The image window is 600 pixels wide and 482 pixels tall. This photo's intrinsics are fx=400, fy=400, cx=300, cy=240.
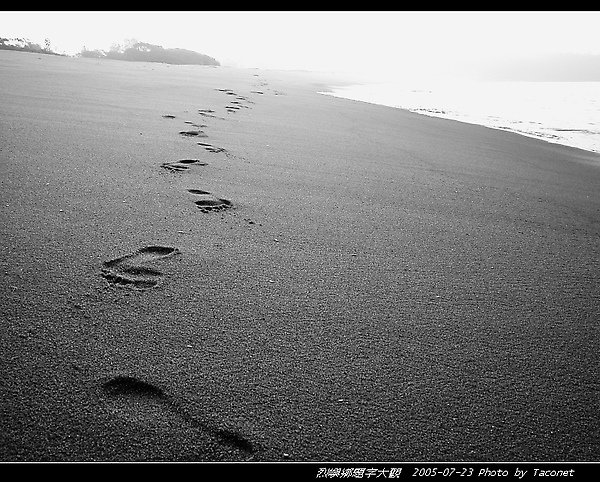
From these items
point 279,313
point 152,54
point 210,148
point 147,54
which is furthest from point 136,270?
point 152,54

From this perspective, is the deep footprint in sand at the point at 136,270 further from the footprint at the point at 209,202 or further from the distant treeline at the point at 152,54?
Result: the distant treeline at the point at 152,54

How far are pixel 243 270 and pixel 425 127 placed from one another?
4793mm

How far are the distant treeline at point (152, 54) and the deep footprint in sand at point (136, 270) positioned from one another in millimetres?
23492

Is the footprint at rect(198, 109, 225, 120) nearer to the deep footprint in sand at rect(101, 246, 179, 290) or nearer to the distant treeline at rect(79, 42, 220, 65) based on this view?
the deep footprint in sand at rect(101, 246, 179, 290)

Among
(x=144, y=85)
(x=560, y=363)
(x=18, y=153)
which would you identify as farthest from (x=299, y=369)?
(x=144, y=85)

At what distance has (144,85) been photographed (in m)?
5.85

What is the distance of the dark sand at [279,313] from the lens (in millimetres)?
835

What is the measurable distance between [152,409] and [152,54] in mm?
28203

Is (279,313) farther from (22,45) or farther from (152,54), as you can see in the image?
(152,54)

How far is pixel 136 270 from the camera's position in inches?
51.9

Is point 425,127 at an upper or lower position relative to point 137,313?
upper

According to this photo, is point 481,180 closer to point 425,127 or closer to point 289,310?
point 289,310

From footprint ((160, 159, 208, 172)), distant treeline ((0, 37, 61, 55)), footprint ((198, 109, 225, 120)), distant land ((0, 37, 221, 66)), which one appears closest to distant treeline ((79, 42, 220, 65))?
distant land ((0, 37, 221, 66))

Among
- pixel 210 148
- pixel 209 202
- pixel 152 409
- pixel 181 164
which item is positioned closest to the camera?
pixel 152 409
